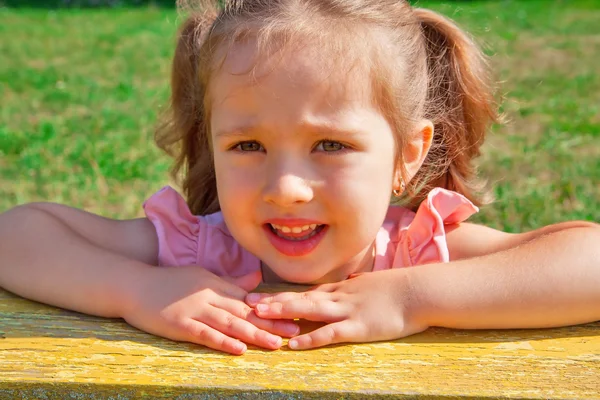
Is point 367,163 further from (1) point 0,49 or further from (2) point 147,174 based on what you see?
(1) point 0,49

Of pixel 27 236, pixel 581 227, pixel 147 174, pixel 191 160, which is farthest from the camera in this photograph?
pixel 147 174

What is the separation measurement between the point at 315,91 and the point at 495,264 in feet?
2.16

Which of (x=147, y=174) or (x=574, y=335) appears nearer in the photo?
(x=574, y=335)

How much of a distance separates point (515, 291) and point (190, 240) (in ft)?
3.58

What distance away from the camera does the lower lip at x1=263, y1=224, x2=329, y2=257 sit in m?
2.26

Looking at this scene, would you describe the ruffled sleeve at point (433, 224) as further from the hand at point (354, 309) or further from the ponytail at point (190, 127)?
the ponytail at point (190, 127)

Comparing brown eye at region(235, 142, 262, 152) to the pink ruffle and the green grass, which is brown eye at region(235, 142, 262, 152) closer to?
the pink ruffle

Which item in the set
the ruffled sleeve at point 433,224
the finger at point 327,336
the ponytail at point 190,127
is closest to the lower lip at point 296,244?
the finger at point 327,336

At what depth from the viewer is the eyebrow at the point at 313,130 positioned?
2148 millimetres

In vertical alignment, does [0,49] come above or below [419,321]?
above

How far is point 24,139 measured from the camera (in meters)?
5.68

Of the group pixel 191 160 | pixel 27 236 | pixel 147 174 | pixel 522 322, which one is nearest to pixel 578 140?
pixel 147 174

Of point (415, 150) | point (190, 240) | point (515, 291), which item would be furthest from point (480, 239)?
point (190, 240)

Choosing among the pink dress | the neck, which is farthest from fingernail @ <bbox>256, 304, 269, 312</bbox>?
the pink dress
